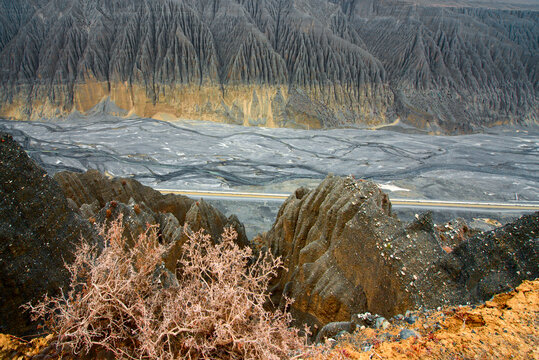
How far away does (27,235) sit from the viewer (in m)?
4.04

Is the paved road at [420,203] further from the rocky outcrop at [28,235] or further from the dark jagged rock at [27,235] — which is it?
the dark jagged rock at [27,235]

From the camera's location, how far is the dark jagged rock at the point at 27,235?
373 centimetres

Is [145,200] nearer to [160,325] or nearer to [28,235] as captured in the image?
[28,235]

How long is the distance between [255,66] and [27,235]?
117ft

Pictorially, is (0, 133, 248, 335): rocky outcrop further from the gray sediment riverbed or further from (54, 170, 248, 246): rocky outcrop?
the gray sediment riverbed

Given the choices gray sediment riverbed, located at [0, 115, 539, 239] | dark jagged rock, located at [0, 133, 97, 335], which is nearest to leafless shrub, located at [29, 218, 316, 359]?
dark jagged rock, located at [0, 133, 97, 335]

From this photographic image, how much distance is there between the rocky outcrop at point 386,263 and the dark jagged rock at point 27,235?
3.04 meters

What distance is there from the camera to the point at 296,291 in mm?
7445

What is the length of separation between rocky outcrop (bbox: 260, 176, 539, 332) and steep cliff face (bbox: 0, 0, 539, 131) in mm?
29212

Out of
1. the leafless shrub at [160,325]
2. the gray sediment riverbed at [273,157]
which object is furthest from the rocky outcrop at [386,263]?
the gray sediment riverbed at [273,157]

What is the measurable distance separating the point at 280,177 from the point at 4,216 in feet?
62.5

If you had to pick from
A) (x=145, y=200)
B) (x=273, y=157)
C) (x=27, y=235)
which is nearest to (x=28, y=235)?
(x=27, y=235)

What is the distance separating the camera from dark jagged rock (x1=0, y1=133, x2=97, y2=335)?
373cm

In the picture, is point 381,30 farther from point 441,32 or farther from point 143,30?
point 143,30
